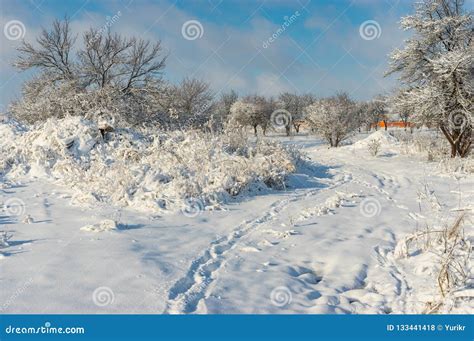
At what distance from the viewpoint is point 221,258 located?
498 cm

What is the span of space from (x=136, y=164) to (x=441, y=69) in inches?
471

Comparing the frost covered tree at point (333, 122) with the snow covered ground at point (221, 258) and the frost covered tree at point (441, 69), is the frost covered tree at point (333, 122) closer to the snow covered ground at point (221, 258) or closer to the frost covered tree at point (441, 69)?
the frost covered tree at point (441, 69)

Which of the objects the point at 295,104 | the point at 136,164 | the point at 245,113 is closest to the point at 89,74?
the point at 136,164

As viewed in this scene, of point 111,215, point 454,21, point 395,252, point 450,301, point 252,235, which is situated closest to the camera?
point 450,301

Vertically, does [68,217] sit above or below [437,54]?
below

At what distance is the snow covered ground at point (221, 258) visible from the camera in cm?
369

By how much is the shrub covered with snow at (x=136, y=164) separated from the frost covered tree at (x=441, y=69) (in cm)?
745

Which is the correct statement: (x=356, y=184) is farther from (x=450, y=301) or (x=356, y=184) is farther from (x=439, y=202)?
(x=450, y=301)

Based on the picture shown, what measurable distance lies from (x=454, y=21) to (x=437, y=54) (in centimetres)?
139

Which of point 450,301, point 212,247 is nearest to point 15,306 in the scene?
point 212,247

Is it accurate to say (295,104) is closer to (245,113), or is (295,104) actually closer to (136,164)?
(245,113)
